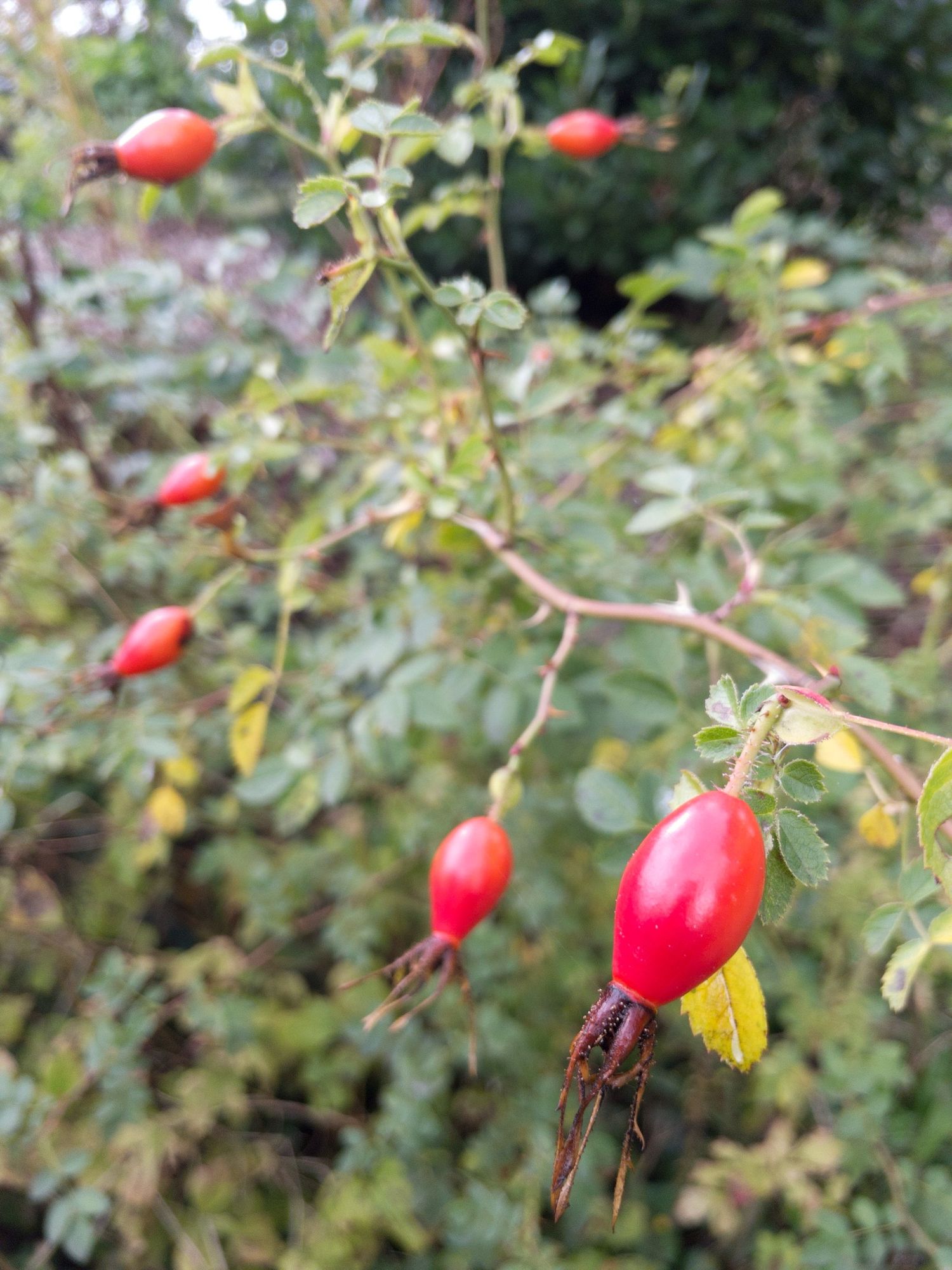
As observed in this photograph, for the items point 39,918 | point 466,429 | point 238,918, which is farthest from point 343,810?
point 466,429

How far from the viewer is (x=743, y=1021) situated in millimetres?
354

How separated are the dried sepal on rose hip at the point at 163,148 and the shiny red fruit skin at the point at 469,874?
576 millimetres

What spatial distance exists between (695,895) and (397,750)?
61cm

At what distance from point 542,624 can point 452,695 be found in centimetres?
14

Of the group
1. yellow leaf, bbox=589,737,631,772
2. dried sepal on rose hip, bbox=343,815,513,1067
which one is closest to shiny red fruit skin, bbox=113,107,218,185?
dried sepal on rose hip, bbox=343,815,513,1067

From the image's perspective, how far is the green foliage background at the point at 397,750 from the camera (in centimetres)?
83

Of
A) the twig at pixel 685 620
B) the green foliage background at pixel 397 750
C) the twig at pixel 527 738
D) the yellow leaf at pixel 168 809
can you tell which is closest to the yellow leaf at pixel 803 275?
the green foliage background at pixel 397 750

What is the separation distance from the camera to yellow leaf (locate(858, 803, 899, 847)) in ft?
1.49

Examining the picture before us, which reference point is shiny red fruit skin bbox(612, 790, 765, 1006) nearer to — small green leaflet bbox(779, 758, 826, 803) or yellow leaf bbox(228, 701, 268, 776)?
small green leaflet bbox(779, 758, 826, 803)

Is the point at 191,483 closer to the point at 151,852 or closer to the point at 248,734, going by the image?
the point at 248,734

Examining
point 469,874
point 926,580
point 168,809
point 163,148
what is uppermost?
point 163,148

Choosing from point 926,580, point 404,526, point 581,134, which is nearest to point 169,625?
point 404,526

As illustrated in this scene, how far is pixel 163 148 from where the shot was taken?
0.61m

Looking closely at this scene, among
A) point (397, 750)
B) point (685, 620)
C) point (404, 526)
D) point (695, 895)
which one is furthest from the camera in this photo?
point (397, 750)
